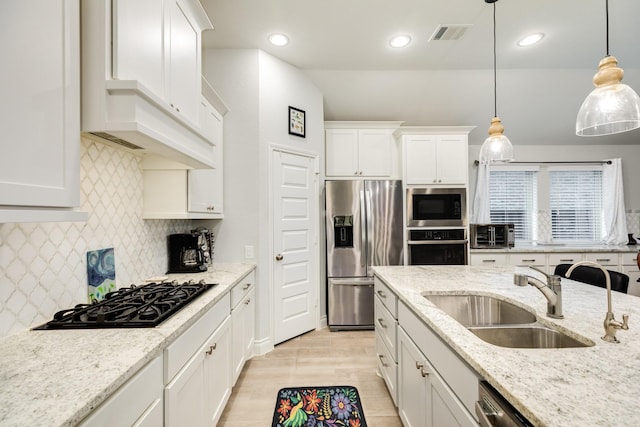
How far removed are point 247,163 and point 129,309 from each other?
178cm

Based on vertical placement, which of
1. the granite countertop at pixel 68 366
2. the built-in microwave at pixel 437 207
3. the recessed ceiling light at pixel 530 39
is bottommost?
the granite countertop at pixel 68 366

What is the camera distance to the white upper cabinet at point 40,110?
28.8 inches

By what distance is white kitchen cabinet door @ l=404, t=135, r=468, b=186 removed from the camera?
371cm

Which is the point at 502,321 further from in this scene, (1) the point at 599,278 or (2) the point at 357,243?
(2) the point at 357,243

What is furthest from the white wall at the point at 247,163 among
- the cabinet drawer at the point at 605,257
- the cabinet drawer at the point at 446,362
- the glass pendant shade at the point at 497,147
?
the cabinet drawer at the point at 605,257

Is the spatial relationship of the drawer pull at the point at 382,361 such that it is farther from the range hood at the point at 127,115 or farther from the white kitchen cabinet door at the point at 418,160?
the white kitchen cabinet door at the point at 418,160

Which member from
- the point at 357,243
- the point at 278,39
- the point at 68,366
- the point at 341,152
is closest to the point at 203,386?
the point at 68,366

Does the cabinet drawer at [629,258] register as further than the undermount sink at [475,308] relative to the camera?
Yes

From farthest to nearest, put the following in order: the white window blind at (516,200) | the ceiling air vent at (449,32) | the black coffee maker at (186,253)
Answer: the white window blind at (516,200), the ceiling air vent at (449,32), the black coffee maker at (186,253)

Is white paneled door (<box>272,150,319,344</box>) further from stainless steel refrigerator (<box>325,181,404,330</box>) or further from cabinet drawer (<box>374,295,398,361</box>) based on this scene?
cabinet drawer (<box>374,295,398,361</box>)

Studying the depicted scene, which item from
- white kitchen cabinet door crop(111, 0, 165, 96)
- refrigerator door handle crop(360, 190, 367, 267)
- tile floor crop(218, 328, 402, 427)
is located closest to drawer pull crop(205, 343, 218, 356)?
tile floor crop(218, 328, 402, 427)

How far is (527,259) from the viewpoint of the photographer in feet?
12.4

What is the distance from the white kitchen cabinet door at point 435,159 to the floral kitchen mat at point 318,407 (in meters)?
2.60

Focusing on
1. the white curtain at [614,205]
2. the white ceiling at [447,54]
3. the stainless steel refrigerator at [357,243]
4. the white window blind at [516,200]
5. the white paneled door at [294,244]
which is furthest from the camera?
the white window blind at [516,200]
